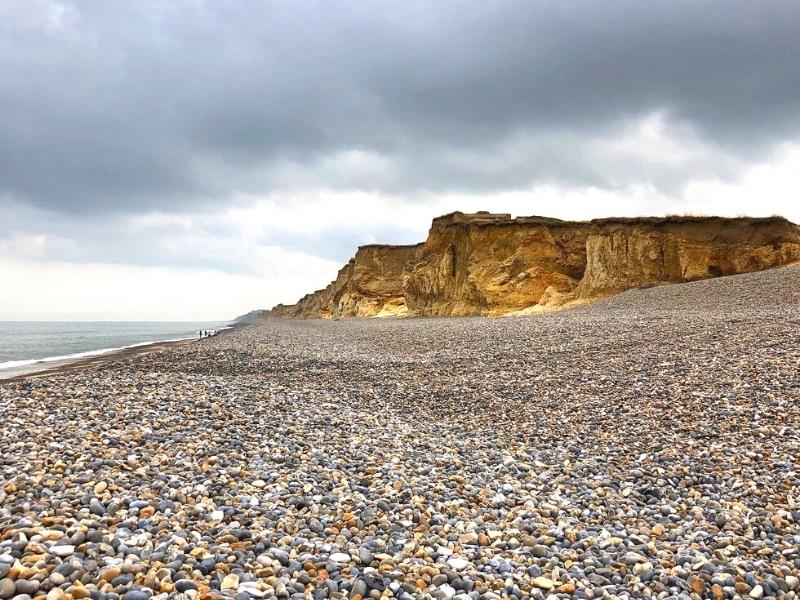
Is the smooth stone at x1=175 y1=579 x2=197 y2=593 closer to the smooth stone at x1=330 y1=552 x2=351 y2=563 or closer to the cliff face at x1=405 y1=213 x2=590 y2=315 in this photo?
the smooth stone at x1=330 y1=552 x2=351 y2=563

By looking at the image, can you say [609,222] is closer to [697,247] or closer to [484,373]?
[697,247]

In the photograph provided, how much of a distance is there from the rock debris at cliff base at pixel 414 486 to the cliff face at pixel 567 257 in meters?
30.0

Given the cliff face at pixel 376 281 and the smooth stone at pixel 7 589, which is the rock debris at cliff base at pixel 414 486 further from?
the cliff face at pixel 376 281

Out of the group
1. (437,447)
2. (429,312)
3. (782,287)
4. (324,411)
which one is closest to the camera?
(437,447)

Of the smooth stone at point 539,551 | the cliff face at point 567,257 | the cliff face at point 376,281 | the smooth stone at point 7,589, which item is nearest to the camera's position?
the smooth stone at point 7,589

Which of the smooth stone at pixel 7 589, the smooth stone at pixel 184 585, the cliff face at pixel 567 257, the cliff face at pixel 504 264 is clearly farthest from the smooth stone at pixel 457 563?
the cliff face at pixel 504 264

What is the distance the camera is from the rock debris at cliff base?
3.94m

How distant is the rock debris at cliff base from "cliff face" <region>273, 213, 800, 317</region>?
1179 inches

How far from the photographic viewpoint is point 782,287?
24.3 m

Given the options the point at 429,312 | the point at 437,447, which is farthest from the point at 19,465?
the point at 429,312

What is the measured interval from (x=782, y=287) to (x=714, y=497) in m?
24.3

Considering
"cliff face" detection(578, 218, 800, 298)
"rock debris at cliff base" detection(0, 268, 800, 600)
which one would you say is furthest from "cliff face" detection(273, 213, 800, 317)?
"rock debris at cliff base" detection(0, 268, 800, 600)

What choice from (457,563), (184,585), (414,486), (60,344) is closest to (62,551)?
(184,585)

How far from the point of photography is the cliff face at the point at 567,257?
4034cm
